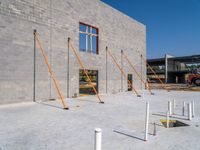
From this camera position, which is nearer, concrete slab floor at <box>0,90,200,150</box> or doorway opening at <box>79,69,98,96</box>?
concrete slab floor at <box>0,90,200,150</box>

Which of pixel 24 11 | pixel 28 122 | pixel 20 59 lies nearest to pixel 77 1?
pixel 24 11

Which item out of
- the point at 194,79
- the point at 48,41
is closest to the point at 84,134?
the point at 48,41

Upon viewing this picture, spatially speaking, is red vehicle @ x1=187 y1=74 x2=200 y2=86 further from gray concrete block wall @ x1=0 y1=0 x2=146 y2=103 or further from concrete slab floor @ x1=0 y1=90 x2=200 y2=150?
concrete slab floor @ x1=0 y1=90 x2=200 y2=150

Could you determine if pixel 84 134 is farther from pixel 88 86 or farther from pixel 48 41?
pixel 88 86

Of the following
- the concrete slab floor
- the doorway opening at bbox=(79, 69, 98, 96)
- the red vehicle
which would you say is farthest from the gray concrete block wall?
the red vehicle

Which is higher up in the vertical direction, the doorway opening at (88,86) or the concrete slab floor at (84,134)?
the doorway opening at (88,86)

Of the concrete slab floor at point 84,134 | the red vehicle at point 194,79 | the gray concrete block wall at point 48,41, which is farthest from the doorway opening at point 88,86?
the red vehicle at point 194,79

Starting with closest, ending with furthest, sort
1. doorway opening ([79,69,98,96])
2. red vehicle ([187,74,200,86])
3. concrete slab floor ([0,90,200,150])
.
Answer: concrete slab floor ([0,90,200,150])
doorway opening ([79,69,98,96])
red vehicle ([187,74,200,86])

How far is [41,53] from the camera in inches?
377

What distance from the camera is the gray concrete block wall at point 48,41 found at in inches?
326

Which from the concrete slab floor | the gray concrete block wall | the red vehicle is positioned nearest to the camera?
the concrete slab floor

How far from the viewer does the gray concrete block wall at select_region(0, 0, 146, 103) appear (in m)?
8.29

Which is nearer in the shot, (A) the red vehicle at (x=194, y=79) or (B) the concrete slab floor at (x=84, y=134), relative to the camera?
(B) the concrete slab floor at (x=84, y=134)

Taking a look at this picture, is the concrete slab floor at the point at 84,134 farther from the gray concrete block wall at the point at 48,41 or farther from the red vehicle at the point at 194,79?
the red vehicle at the point at 194,79
